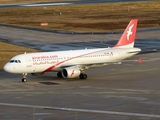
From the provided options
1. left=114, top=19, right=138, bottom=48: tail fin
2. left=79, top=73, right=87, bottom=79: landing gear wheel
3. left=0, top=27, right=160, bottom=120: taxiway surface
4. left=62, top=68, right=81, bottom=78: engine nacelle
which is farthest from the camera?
left=114, top=19, right=138, bottom=48: tail fin

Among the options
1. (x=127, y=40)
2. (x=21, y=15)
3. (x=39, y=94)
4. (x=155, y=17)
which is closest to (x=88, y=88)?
(x=39, y=94)

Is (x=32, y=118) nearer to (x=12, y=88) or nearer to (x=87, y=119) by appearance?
(x=87, y=119)

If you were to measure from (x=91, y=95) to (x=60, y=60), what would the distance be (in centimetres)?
990


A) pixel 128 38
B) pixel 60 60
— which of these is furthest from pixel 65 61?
pixel 128 38

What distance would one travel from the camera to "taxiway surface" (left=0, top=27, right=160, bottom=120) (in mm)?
41500

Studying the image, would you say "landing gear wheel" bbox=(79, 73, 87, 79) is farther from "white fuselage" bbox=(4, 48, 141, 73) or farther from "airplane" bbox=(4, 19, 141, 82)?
"white fuselage" bbox=(4, 48, 141, 73)

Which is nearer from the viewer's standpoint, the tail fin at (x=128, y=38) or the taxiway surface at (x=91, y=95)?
the taxiway surface at (x=91, y=95)

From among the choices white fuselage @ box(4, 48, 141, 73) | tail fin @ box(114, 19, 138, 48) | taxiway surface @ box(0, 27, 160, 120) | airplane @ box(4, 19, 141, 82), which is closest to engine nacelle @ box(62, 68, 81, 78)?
airplane @ box(4, 19, 141, 82)

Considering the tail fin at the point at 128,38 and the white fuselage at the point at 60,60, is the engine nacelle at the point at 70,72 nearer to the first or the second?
the white fuselage at the point at 60,60

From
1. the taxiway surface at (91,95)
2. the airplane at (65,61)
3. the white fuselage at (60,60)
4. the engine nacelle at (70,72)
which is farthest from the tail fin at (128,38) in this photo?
the engine nacelle at (70,72)

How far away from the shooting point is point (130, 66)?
70.1 m

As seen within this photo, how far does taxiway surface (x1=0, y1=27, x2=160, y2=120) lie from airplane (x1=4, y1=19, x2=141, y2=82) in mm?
1271

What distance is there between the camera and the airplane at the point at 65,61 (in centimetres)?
5812

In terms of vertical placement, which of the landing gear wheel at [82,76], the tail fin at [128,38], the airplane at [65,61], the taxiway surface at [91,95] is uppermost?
the tail fin at [128,38]
